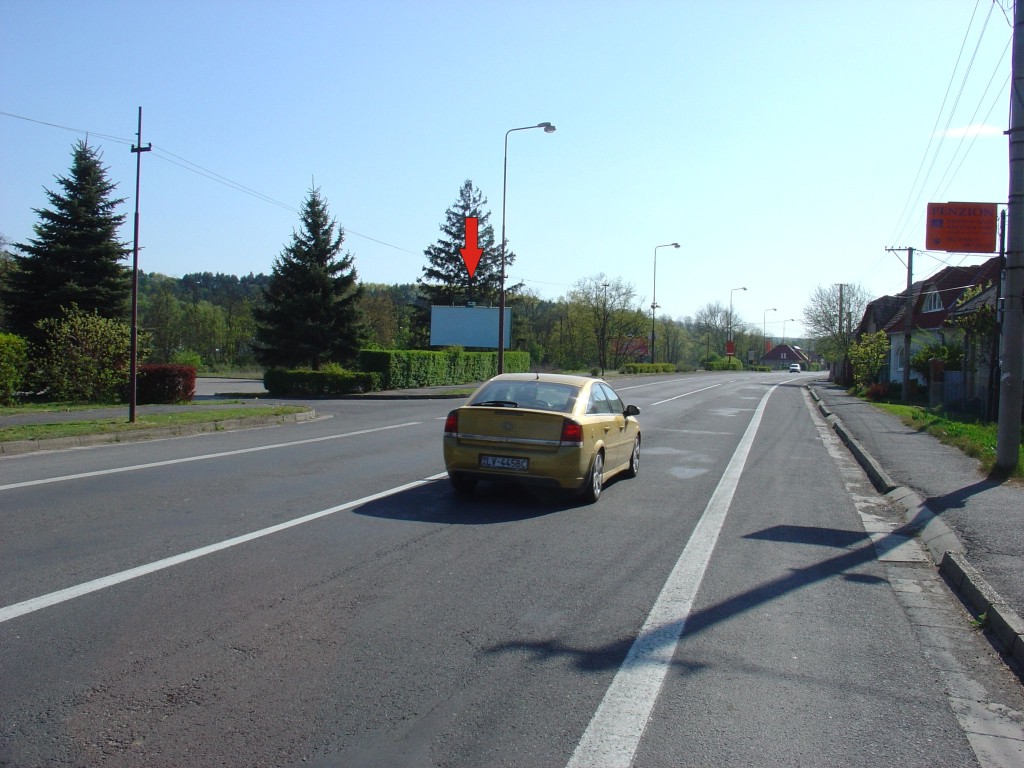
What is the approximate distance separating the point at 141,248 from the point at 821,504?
13.8 m

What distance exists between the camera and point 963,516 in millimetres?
8930

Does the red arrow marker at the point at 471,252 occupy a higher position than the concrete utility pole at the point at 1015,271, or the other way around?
the red arrow marker at the point at 471,252

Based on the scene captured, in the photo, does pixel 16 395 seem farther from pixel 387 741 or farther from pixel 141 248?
pixel 387 741

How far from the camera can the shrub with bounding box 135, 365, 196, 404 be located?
24766 millimetres

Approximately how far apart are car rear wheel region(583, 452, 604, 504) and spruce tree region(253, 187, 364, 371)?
39.3 m

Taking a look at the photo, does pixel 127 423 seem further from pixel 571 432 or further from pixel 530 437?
pixel 571 432

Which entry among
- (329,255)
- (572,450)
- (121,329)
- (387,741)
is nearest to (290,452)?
(572,450)

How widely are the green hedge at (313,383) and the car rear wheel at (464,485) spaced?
27368mm

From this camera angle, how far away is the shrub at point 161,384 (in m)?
24.8

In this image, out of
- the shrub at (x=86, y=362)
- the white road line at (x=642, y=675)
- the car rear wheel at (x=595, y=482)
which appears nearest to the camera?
the white road line at (x=642, y=675)

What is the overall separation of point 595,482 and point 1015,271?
6976 millimetres

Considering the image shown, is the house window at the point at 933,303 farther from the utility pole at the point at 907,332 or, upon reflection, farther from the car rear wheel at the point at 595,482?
the car rear wheel at the point at 595,482

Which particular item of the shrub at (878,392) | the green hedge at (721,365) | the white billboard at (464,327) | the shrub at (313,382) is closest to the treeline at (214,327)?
the white billboard at (464,327)

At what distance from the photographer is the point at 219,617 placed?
508 cm
